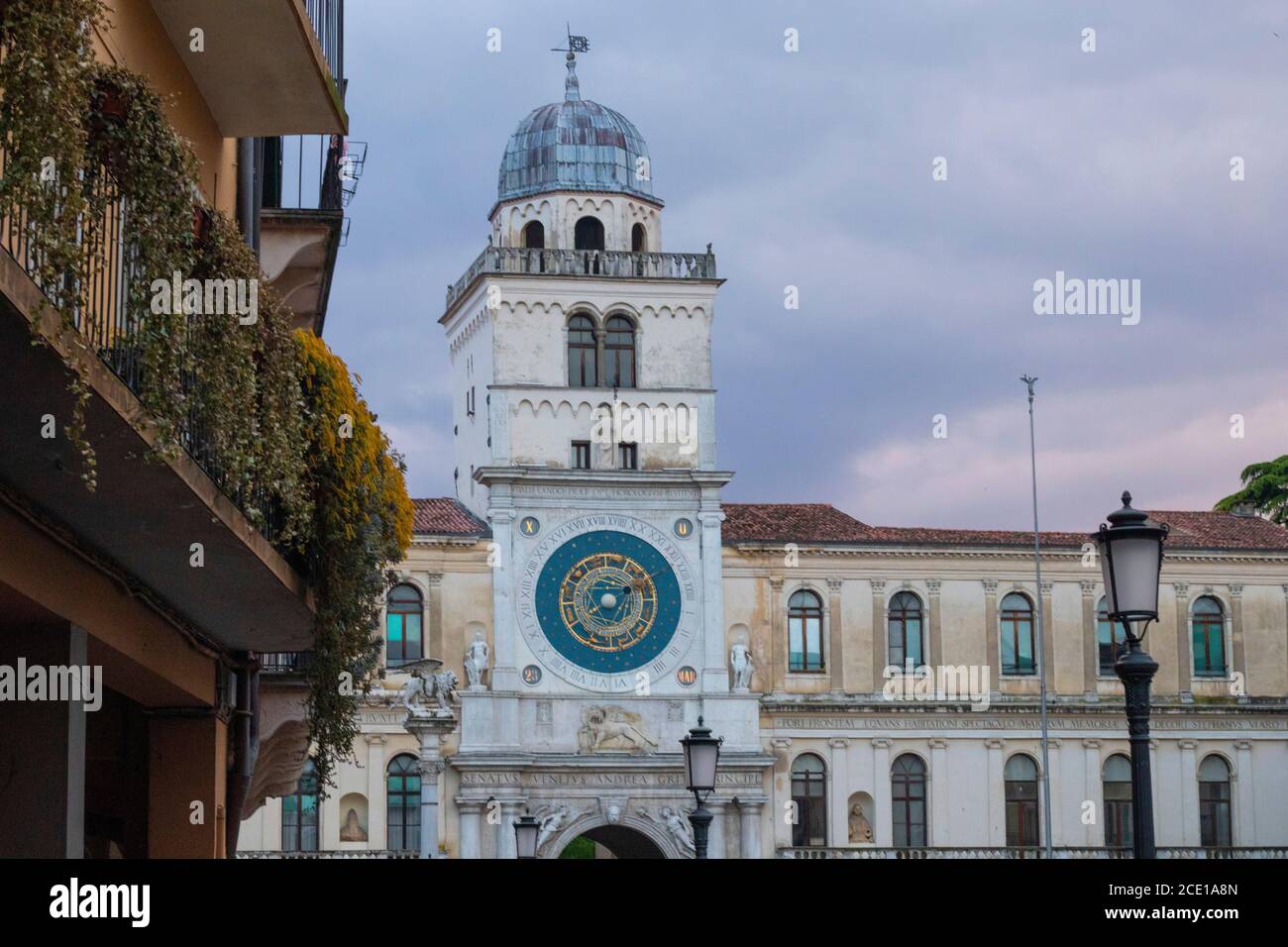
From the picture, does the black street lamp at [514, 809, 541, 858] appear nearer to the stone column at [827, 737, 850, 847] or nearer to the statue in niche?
the statue in niche

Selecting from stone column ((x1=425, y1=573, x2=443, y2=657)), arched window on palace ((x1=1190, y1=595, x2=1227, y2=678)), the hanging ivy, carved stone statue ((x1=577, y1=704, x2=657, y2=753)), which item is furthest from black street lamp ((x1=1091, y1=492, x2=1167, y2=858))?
arched window on palace ((x1=1190, y1=595, x2=1227, y2=678))

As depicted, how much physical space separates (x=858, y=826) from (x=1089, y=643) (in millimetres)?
7606

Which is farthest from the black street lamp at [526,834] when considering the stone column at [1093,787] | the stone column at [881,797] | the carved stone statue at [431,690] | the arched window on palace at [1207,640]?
the arched window on palace at [1207,640]

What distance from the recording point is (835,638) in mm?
53750

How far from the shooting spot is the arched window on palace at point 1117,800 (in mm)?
54250

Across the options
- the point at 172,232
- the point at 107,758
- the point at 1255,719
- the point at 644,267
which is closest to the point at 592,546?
the point at 644,267

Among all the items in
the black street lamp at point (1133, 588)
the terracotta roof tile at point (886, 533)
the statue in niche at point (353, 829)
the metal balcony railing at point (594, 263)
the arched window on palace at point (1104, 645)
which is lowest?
the statue in niche at point (353, 829)

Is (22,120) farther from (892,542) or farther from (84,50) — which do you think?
(892,542)

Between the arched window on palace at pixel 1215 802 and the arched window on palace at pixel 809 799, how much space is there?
31.5ft

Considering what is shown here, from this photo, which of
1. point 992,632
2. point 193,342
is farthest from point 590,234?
point 193,342

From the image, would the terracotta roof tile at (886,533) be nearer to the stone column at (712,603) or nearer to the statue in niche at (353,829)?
the stone column at (712,603)

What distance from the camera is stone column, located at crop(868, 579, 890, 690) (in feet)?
176

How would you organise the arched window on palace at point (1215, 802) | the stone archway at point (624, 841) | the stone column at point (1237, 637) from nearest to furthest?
the stone archway at point (624, 841) → the arched window on palace at point (1215, 802) → the stone column at point (1237, 637)
